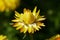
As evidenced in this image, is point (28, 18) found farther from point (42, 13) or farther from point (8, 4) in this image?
point (42, 13)

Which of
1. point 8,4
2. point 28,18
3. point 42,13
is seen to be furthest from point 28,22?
point 42,13

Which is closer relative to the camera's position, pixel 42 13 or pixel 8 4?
pixel 8 4

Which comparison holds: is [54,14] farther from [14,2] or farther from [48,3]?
[14,2]

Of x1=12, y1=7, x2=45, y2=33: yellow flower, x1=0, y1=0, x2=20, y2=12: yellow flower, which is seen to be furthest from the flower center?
x1=0, y1=0, x2=20, y2=12: yellow flower

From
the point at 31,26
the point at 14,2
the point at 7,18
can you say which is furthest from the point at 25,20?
the point at 7,18

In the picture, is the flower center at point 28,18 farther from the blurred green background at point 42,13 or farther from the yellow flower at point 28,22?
the blurred green background at point 42,13

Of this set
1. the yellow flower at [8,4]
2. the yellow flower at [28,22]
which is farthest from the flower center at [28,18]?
the yellow flower at [8,4]
